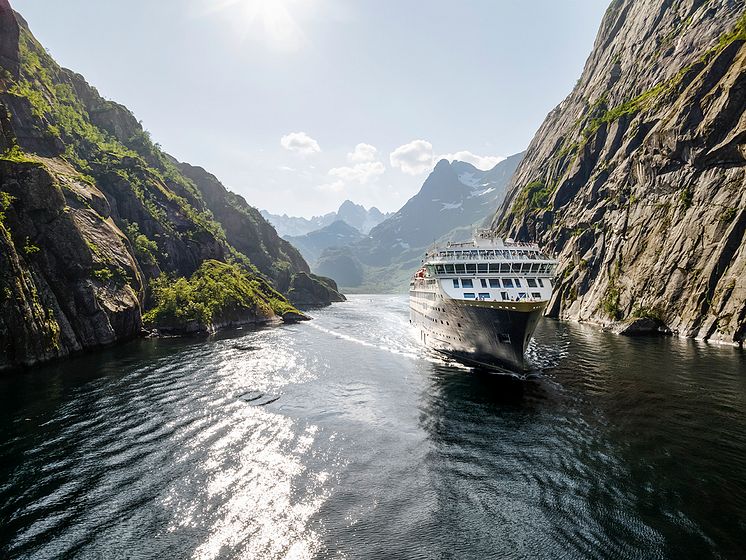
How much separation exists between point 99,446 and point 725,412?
4879cm

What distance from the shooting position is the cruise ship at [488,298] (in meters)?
42.4

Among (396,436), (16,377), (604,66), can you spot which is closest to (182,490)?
(396,436)

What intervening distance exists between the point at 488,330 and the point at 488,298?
484 cm

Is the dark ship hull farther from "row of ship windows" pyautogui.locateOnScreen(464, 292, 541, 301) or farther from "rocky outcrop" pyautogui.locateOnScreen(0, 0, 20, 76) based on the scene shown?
"rocky outcrop" pyautogui.locateOnScreen(0, 0, 20, 76)

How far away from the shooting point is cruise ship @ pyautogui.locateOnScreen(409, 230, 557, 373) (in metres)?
42.4

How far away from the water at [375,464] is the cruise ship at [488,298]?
530 cm

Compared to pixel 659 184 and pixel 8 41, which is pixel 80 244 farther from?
pixel 659 184

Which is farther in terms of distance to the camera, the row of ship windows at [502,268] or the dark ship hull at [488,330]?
the row of ship windows at [502,268]

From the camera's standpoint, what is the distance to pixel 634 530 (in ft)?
55.1

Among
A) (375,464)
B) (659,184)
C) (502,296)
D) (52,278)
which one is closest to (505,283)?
(502,296)

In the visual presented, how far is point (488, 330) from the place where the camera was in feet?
148

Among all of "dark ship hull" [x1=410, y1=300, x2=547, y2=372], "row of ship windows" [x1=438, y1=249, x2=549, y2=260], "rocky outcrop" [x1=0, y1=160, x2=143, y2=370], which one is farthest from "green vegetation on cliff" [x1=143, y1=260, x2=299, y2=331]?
"row of ship windows" [x1=438, y1=249, x2=549, y2=260]

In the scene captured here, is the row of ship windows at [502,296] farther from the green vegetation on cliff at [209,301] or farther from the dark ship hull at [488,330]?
the green vegetation on cliff at [209,301]

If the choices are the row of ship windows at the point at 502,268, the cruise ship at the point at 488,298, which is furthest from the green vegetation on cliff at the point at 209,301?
the row of ship windows at the point at 502,268
